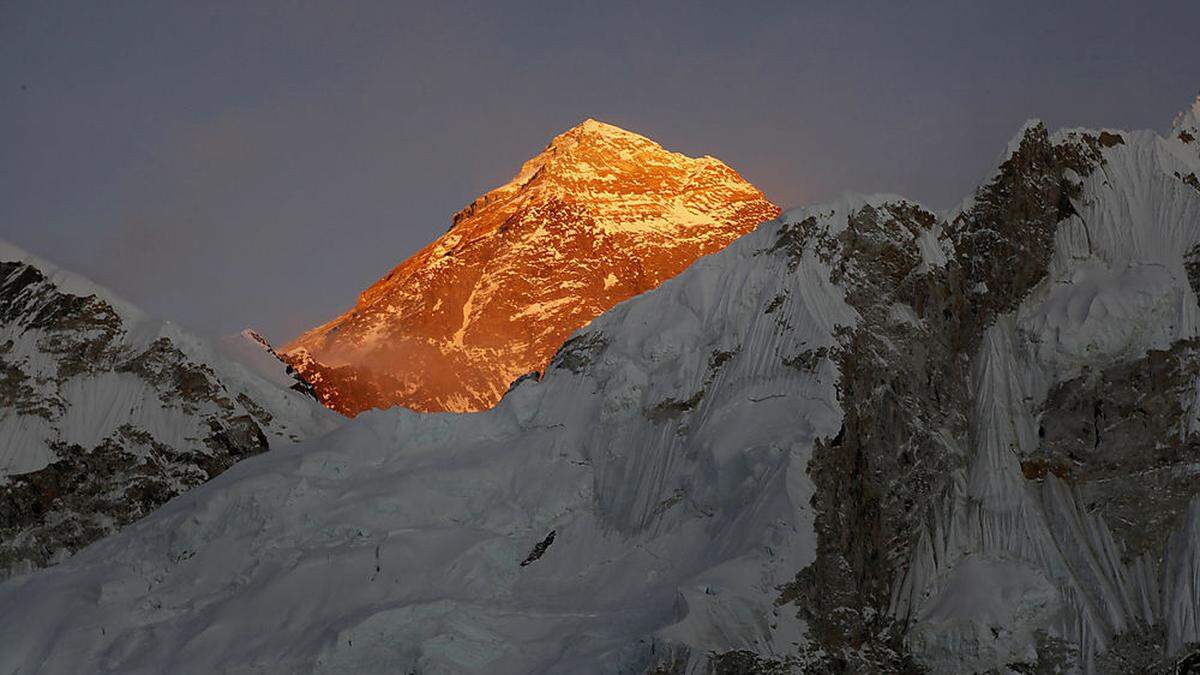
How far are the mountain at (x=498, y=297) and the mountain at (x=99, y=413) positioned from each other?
102 feet

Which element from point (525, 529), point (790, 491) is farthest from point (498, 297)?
point (790, 491)

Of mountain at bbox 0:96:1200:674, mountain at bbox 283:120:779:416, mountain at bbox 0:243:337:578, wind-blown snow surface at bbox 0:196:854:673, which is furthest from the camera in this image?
mountain at bbox 283:120:779:416

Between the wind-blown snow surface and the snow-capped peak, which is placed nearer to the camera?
the wind-blown snow surface

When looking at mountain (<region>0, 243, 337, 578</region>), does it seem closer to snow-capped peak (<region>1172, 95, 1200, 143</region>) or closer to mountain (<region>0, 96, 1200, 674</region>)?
mountain (<region>0, 96, 1200, 674</region>)

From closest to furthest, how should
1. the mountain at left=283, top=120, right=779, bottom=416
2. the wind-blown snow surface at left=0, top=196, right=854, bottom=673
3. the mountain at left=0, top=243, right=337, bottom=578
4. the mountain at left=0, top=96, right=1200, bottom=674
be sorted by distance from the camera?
the mountain at left=0, top=96, right=1200, bottom=674
the wind-blown snow surface at left=0, top=196, right=854, bottom=673
the mountain at left=0, top=243, right=337, bottom=578
the mountain at left=283, top=120, right=779, bottom=416

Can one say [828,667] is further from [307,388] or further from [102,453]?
[307,388]

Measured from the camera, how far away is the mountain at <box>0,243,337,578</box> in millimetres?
124125

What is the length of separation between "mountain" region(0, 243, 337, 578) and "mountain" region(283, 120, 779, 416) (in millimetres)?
31041

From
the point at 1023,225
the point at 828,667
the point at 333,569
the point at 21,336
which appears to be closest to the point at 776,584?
the point at 828,667

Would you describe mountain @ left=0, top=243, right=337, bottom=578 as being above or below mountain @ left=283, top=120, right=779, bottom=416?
below

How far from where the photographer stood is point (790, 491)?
9906 centimetres

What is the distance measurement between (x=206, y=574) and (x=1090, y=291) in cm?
5715

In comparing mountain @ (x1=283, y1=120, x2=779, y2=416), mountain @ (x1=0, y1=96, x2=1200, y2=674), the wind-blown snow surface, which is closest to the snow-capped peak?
mountain @ (x1=0, y1=96, x2=1200, y2=674)

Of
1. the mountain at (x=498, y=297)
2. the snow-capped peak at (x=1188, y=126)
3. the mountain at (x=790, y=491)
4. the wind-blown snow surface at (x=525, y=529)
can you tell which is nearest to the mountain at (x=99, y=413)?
the wind-blown snow surface at (x=525, y=529)
